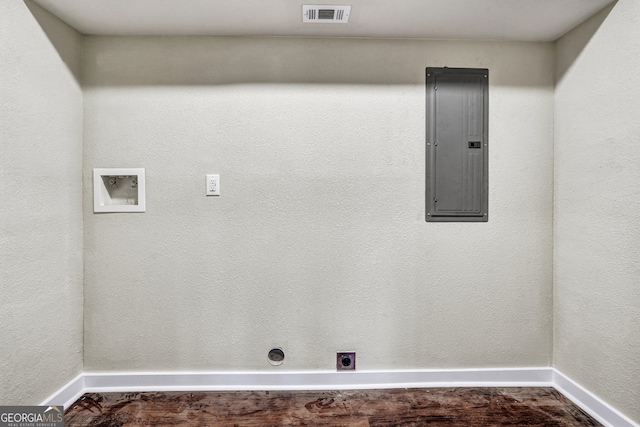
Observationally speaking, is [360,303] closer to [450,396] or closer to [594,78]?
[450,396]

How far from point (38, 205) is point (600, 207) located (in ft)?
9.76

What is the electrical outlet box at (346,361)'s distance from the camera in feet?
6.83

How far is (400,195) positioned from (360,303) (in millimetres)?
732

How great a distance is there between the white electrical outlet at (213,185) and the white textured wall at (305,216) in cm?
4

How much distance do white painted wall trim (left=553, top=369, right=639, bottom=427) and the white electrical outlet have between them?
242 cm

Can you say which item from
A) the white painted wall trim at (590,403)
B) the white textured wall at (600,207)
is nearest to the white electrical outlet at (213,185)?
the white textured wall at (600,207)

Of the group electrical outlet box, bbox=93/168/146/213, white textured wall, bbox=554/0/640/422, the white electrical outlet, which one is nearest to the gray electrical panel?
white textured wall, bbox=554/0/640/422

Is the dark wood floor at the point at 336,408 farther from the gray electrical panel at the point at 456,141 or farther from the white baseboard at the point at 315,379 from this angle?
the gray electrical panel at the point at 456,141

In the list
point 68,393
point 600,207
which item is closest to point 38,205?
point 68,393

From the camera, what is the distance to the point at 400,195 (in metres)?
2.09

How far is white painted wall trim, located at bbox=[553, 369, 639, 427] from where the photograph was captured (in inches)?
66.1

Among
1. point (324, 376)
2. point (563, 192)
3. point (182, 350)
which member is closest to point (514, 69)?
point (563, 192)

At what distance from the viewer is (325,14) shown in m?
1.81

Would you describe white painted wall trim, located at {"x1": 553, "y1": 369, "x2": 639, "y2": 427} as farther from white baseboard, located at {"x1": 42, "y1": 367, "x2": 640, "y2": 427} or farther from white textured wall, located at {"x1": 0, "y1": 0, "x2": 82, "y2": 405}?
white textured wall, located at {"x1": 0, "y1": 0, "x2": 82, "y2": 405}
